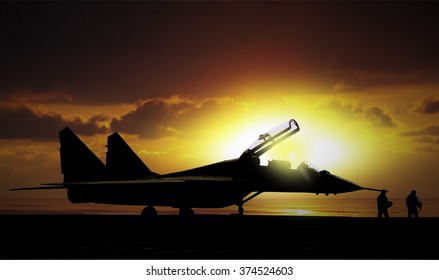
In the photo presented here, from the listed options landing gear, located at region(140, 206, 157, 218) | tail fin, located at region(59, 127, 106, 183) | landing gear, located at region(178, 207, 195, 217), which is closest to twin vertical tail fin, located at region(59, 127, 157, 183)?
tail fin, located at region(59, 127, 106, 183)

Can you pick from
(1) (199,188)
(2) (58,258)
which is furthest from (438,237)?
(2) (58,258)

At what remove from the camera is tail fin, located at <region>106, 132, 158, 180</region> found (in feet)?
91.1

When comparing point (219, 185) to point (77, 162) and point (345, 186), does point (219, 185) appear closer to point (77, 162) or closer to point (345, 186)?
point (345, 186)

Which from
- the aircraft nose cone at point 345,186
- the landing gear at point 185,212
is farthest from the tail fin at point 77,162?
the aircraft nose cone at point 345,186

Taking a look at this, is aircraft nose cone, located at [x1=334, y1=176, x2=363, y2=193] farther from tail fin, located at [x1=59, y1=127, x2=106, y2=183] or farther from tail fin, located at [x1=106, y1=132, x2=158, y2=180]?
tail fin, located at [x1=59, y1=127, x2=106, y2=183]

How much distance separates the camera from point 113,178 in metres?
27.0

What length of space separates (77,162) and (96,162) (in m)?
0.88

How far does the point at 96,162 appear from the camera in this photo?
27297 mm

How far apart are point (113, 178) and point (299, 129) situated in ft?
30.1

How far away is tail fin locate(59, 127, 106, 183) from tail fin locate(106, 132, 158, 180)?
0.67 metres

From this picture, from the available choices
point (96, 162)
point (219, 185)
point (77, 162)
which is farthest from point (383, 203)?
point (77, 162)

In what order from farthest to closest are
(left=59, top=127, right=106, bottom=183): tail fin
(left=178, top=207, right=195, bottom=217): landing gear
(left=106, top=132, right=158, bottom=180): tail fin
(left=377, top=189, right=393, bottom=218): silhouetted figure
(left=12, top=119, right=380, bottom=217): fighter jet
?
(left=106, top=132, right=158, bottom=180): tail fin, (left=59, top=127, right=106, bottom=183): tail fin, (left=377, top=189, right=393, bottom=218): silhouetted figure, (left=178, top=207, right=195, bottom=217): landing gear, (left=12, top=119, right=380, bottom=217): fighter jet

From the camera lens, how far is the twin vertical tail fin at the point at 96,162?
27016 millimetres
